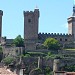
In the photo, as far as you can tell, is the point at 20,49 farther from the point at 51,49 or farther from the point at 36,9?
the point at 36,9

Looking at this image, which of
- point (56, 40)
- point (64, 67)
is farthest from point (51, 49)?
point (64, 67)

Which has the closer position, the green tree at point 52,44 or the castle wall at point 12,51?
the castle wall at point 12,51

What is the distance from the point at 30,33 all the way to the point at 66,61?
14230mm

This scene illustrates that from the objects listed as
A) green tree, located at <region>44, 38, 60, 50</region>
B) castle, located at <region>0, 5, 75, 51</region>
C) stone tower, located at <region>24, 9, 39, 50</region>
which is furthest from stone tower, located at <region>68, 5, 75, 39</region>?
green tree, located at <region>44, 38, 60, 50</region>

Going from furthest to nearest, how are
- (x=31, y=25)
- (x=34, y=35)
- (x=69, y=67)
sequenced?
(x=31, y=25) < (x=34, y=35) < (x=69, y=67)

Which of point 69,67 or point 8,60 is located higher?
point 8,60

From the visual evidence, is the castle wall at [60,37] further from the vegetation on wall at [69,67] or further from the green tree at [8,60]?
the vegetation on wall at [69,67]

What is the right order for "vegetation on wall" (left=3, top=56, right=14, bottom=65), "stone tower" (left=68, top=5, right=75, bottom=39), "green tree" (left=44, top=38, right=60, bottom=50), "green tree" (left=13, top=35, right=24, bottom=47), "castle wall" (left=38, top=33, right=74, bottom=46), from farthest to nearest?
"stone tower" (left=68, top=5, right=75, bottom=39)
"castle wall" (left=38, top=33, right=74, bottom=46)
"green tree" (left=13, top=35, right=24, bottom=47)
"green tree" (left=44, top=38, right=60, bottom=50)
"vegetation on wall" (left=3, top=56, right=14, bottom=65)

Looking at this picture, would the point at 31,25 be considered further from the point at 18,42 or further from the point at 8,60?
the point at 8,60

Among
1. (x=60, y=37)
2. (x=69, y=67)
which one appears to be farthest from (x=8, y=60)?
(x=60, y=37)

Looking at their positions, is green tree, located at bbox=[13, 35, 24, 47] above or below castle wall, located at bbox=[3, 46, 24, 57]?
above

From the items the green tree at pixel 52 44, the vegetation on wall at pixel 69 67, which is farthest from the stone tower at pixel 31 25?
the vegetation on wall at pixel 69 67

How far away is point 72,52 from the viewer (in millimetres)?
86188

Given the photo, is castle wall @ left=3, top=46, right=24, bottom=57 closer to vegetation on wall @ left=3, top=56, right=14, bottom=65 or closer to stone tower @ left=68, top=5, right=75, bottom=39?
vegetation on wall @ left=3, top=56, right=14, bottom=65
